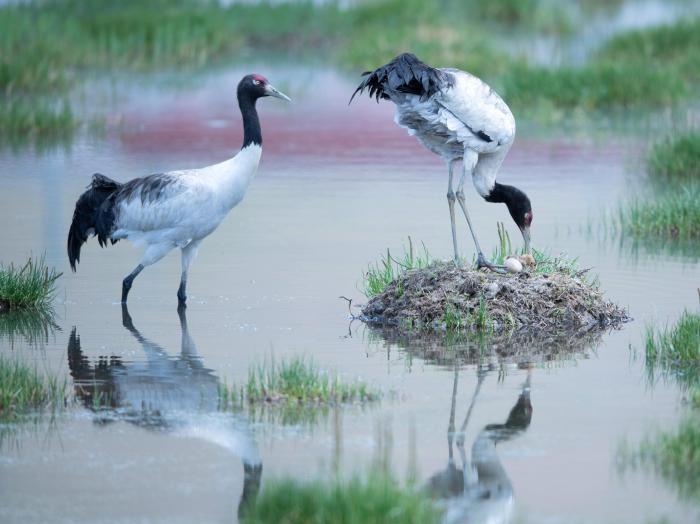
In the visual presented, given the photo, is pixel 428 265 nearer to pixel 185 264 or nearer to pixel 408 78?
pixel 408 78

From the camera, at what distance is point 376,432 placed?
28.1 feet

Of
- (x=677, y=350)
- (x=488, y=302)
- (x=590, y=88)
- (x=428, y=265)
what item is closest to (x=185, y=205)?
(x=428, y=265)

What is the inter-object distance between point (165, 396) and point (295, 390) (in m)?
0.85

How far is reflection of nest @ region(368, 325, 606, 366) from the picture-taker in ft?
34.6

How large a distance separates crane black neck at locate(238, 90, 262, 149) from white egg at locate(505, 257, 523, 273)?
7.46ft

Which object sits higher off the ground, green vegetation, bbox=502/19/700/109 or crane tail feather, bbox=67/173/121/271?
green vegetation, bbox=502/19/700/109

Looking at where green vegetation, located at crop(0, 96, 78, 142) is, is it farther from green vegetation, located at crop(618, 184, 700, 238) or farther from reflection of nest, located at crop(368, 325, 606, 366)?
reflection of nest, located at crop(368, 325, 606, 366)

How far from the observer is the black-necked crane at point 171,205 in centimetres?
1188

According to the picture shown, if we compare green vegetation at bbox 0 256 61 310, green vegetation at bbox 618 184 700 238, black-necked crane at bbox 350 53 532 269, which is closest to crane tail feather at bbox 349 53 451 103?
black-necked crane at bbox 350 53 532 269

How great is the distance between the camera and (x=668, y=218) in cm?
1531

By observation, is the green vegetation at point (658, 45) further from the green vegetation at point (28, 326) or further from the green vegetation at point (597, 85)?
the green vegetation at point (28, 326)

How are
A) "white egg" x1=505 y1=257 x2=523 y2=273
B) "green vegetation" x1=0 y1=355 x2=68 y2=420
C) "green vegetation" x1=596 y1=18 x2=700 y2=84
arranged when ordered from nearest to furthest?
1. "green vegetation" x1=0 y1=355 x2=68 y2=420
2. "white egg" x1=505 y1=257 x2=523 y2=273
3. "green vegetation" x1=596 y1=18 x2=700 y2=84

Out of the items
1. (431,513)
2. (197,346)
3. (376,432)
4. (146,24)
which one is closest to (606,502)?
(431,513)

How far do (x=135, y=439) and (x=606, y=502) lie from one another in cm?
266
